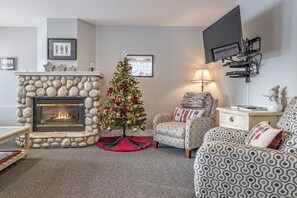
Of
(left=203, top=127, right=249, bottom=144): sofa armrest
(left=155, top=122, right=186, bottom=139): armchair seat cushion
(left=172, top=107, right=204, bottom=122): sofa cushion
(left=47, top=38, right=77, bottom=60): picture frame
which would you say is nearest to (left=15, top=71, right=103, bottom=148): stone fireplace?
(left=47, top=38, right=77, bottom=60): picture frame

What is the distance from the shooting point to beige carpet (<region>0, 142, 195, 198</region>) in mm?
1899

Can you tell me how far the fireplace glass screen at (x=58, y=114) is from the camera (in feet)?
11.8

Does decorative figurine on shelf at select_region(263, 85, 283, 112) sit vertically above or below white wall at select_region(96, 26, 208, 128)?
below

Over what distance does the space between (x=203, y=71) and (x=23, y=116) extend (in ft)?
11.5

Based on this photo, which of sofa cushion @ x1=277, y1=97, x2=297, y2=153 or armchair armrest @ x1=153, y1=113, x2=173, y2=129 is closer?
sofa cushion @ x1=277, y1=97, x2=297, y2=153

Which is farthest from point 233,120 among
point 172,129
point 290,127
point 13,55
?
point 13,55

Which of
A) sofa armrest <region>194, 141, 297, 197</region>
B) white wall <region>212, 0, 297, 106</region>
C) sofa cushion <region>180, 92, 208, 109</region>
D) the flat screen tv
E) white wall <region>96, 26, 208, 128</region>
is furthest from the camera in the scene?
white wall <region>96, 26, 208, 128</region>

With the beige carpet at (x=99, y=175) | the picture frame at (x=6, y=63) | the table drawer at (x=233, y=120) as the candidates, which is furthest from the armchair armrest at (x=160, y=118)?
the picture frame at (x=6, y=63)

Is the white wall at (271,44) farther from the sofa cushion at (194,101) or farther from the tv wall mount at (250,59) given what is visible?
the sofa cushion at (194,101)

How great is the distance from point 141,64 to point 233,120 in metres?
2.37

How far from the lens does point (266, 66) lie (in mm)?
2555

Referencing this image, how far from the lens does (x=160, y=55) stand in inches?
167

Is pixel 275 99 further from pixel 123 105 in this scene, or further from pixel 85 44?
pixel 85 44

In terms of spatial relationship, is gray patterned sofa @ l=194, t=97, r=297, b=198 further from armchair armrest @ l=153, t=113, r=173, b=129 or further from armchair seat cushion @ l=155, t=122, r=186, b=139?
armchair armrest @ l=153, t=113, r=173, b=129
